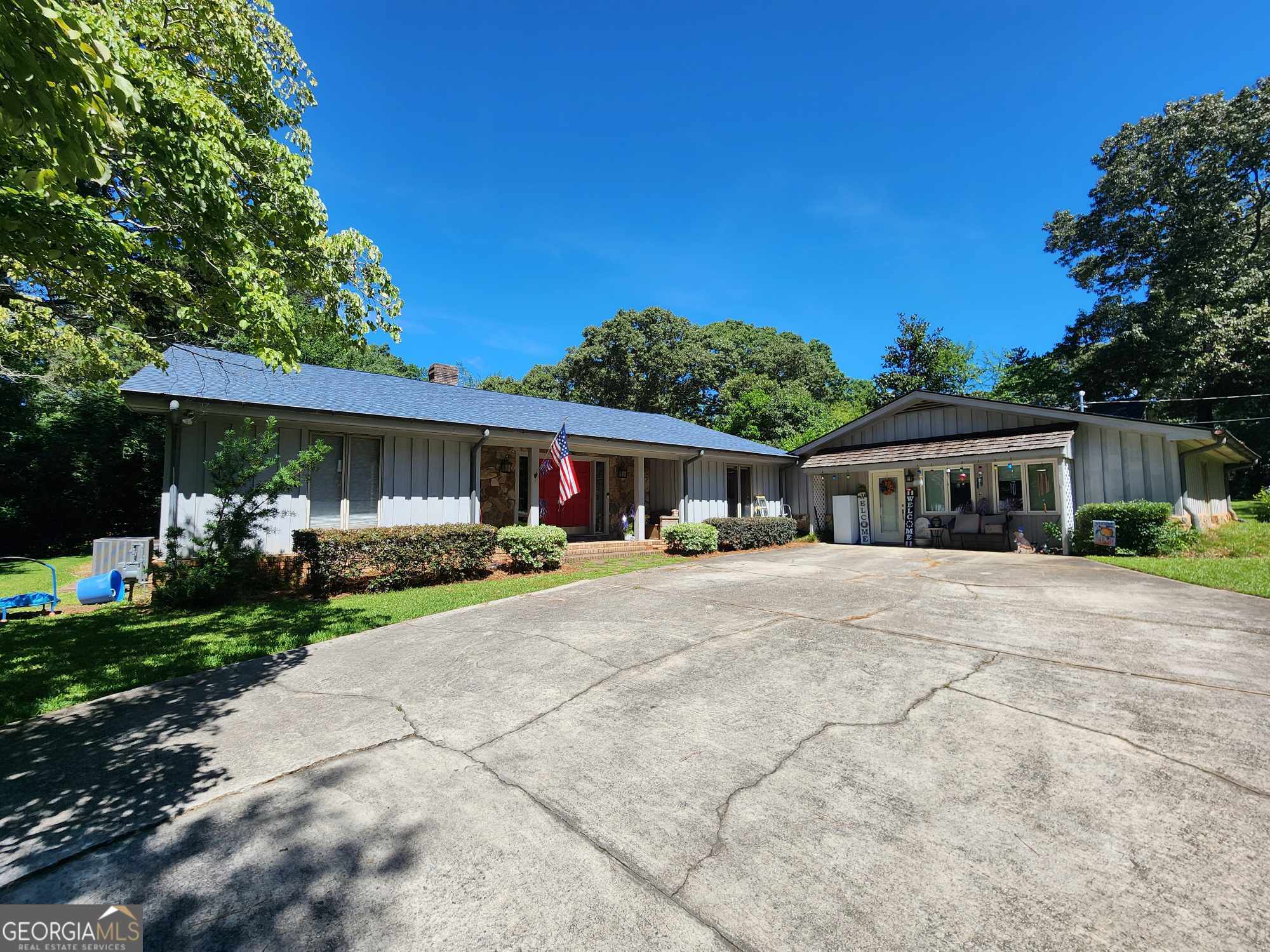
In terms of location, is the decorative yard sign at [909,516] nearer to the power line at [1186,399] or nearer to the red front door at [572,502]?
the red front door at [572,502]

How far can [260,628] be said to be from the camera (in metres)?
6.57

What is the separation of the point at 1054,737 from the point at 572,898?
3.04 meters

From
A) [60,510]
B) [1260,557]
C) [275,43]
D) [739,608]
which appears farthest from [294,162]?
[60,510]

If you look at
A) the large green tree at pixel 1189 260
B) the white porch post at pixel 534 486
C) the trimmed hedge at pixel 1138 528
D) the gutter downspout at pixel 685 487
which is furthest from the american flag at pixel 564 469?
the large green tree at pixel 1189 260

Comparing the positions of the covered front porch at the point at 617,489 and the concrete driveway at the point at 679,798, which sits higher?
the covered front porch at the point at 617,489

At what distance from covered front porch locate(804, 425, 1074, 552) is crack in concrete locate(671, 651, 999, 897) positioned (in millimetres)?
10764

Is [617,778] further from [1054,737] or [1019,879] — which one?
[1054,737]

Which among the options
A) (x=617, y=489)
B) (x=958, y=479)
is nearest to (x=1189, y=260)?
(x=958, y=479)

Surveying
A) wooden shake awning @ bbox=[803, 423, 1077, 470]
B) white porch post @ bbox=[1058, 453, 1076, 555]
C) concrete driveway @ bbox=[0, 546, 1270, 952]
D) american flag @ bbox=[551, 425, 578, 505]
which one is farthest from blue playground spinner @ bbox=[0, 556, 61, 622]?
white porch post @ bbox=[1058, 453, 1076, 555]

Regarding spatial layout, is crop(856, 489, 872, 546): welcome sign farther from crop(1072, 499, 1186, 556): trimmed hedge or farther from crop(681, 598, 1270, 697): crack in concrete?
crop(681, 598, 1270, 697): crack in concrete

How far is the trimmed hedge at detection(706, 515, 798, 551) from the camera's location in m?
15.1

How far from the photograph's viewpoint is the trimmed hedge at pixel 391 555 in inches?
346
